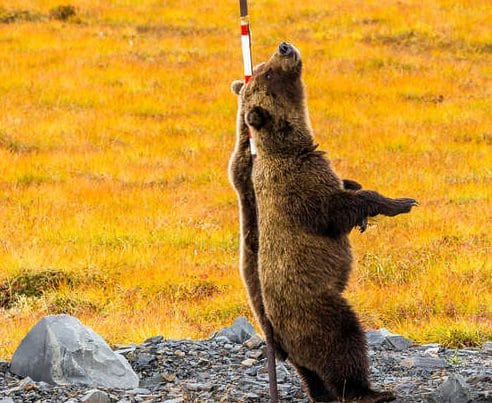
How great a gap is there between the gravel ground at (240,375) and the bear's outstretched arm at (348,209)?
4.24ft

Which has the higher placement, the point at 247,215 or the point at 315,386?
the point at 247,215

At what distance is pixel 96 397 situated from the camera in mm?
6574

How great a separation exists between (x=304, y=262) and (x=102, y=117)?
1549cm

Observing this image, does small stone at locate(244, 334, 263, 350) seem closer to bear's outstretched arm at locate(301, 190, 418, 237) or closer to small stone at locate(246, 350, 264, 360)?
small stone at locate(246, 350, 264, 360)

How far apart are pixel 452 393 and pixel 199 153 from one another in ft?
41.5

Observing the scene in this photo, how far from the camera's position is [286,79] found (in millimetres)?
5758

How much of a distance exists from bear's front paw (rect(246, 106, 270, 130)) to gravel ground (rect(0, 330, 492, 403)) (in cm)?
201

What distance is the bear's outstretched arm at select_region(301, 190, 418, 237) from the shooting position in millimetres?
5652

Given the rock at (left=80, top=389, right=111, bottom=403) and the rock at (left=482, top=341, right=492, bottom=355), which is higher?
the rock at (left=80, top=389, right=111, bottom=403)

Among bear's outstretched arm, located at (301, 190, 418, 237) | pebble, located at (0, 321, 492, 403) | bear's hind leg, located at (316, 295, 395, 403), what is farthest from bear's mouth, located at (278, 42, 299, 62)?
pebble, located at (0, 321, 492, 403)

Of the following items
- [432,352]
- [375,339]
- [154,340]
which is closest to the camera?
[432,352]

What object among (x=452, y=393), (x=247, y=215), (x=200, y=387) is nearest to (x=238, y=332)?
(x=200, y=387)

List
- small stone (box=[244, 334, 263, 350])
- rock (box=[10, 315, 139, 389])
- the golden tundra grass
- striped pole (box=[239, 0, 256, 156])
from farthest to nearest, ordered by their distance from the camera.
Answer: the golden tundra grass
small stone (box=[244, 334, 263, 350])
rock (box=[10, 315, 139, 389])
striped pole (box=[239, 0, 256, 156])

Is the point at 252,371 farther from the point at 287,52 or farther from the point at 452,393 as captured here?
the point at 287,52
